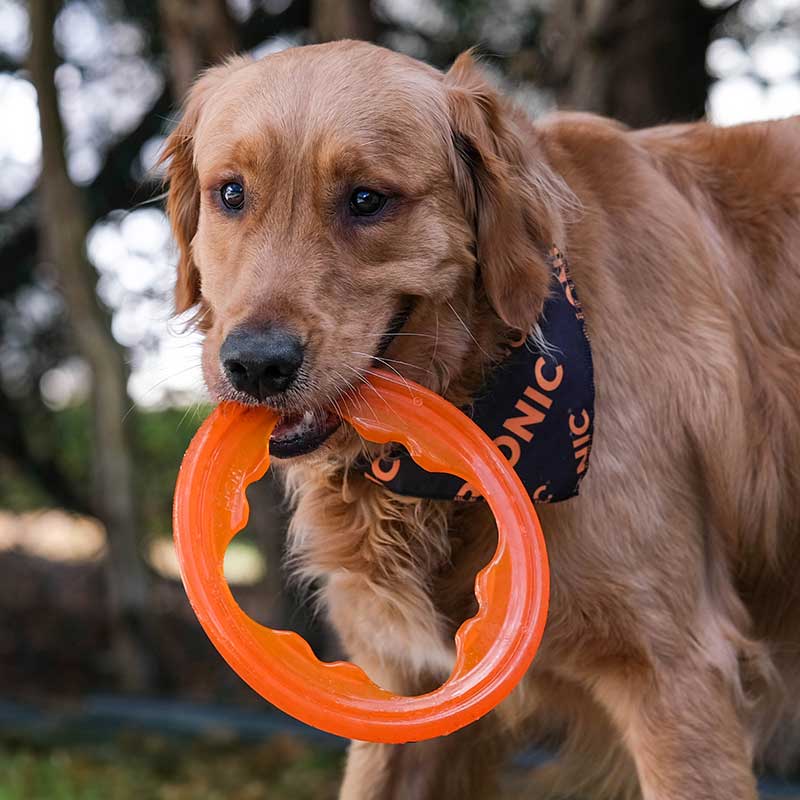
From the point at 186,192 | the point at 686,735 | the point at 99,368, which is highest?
the point at 186,192

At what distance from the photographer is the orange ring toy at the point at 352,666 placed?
2408mm

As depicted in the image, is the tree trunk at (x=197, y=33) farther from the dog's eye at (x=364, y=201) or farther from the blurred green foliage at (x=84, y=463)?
the dog's eye at (x=364, y=201)

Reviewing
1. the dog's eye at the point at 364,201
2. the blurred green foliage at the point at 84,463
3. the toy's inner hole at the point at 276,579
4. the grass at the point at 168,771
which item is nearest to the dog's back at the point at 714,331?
the dog's eye at the point at 364,201

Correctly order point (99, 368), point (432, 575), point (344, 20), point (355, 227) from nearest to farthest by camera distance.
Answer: point (355, 227) → point (432, 575) → point (344, 20) → point (99, 368)

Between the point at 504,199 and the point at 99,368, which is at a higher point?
the point at 504,199

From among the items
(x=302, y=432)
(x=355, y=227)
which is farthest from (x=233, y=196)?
(x=302, y=432)

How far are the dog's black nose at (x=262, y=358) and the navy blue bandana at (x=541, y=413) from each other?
49 cm

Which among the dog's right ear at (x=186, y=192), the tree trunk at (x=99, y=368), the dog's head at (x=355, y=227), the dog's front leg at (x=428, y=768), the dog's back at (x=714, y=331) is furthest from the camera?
the tree trunk at (x=99, y=368)

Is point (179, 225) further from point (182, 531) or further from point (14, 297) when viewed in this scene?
point (14, 297)

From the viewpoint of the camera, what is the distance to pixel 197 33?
5336 millimetres

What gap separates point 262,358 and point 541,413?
2.35 ft

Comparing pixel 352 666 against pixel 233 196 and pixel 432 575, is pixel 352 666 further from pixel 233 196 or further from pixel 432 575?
pixel 233 196

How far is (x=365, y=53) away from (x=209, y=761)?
385cm

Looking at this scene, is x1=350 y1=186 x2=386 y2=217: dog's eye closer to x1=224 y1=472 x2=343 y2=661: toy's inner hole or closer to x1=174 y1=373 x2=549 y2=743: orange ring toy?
x1=174 y1=373 x2=549 y2=743: orange ring toy
